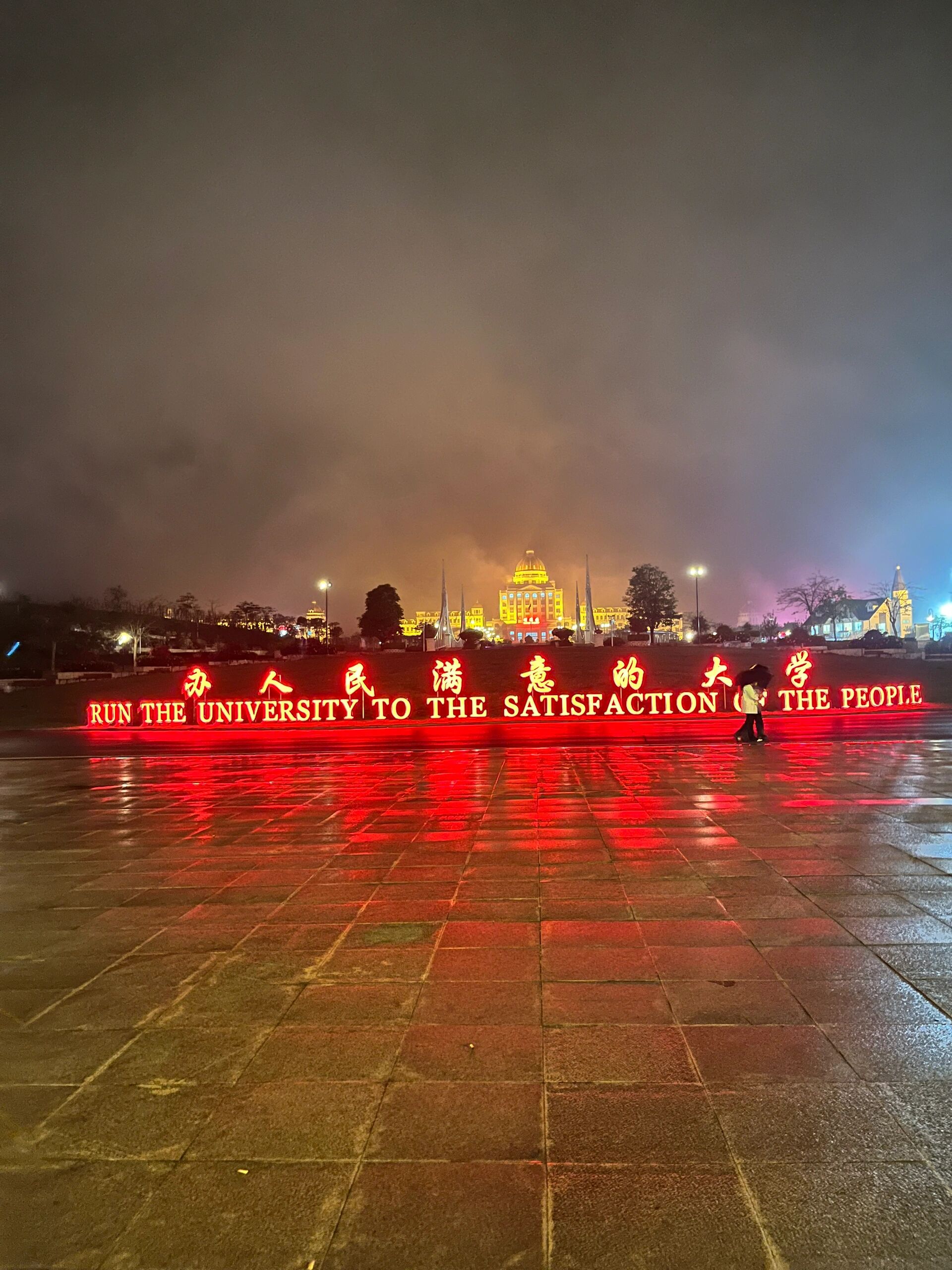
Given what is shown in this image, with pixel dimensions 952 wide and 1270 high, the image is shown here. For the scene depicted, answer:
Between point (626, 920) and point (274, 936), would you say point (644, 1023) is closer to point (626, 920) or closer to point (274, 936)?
point (626, 920)

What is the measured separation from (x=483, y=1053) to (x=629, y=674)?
25.7m

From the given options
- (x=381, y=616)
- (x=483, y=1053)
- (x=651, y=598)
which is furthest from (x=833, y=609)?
(x=483, y=1053)

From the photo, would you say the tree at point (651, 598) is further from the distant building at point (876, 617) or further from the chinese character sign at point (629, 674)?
the chinese character sign at point (629, 674)

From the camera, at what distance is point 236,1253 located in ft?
8.70

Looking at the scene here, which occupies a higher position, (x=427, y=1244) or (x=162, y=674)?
(x=162, y=674)

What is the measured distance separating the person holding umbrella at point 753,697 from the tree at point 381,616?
227 ft

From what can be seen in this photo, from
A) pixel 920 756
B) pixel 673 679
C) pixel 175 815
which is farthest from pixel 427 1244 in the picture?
pixel 673 679

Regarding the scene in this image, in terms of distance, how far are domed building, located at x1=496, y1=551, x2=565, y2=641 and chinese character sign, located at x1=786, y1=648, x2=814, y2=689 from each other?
121251mm

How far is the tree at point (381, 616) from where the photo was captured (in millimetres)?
87188

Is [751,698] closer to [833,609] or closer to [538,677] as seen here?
[538,677]

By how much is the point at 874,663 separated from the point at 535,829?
40111mm

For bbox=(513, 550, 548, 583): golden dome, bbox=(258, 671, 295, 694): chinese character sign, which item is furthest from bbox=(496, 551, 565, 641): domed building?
bbox=(258, 671, 295, 694): chinese character sign

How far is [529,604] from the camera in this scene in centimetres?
16138

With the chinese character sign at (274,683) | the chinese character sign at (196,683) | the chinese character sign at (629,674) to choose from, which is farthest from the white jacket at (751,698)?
the chinese character sign at (196,683)
